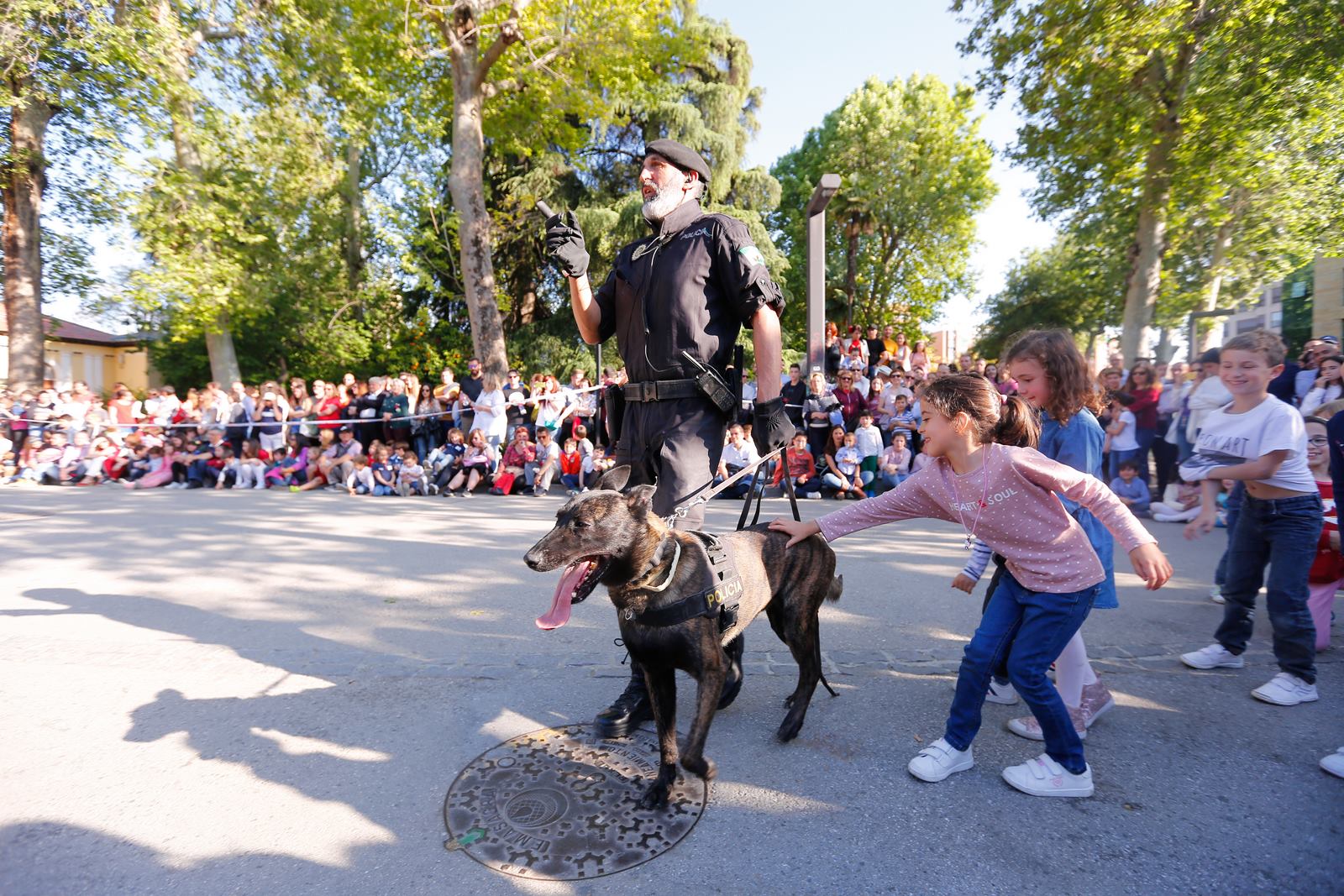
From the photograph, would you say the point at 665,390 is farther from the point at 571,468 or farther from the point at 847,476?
the point at 571,468

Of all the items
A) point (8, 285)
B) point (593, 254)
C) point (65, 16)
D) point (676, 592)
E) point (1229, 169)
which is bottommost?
point (676, 592)

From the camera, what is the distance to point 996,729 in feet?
10.1

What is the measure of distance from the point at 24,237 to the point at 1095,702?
20.4 m

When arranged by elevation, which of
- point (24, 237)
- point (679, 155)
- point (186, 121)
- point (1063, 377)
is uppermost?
point (186, 121)

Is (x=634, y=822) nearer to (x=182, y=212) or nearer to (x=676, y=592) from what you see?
(x=676, y=592)

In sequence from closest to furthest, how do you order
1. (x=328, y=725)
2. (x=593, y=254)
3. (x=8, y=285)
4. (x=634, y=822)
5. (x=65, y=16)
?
(x=634, y=822) → (x=328, y=725) → (x=65, y=16) → (x=8, y=285) → (x=593, y=254)

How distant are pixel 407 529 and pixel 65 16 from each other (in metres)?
14.8

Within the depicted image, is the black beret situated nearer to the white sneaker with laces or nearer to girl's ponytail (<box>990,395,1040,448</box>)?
girl's ponytail (<box>990,395,1040,448</box>)

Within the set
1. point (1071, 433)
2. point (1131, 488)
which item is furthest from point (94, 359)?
point (1071, 433)

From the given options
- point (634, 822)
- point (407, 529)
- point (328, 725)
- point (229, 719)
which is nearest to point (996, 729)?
point (634, 822)

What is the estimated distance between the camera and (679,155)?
3.19 m

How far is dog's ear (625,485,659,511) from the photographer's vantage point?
2402 millimetres

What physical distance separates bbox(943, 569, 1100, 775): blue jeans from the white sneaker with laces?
78 cm

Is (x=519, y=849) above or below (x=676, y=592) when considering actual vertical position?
below
